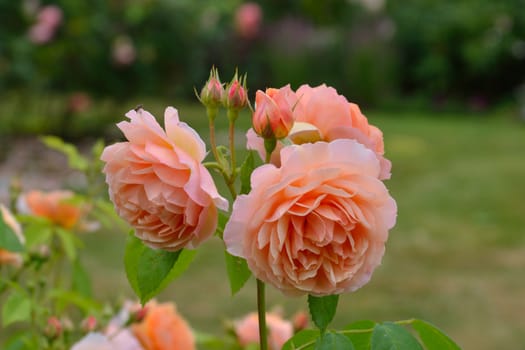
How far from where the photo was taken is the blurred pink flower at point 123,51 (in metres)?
5.90

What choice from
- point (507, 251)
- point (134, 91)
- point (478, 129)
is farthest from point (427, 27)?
point (507, 251)

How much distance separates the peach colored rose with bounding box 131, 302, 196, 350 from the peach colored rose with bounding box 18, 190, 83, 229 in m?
0.28

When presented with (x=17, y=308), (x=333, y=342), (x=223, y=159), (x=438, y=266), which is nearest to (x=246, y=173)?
(x=223, y=159)

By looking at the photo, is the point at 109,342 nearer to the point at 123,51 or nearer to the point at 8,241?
the point at 8,241

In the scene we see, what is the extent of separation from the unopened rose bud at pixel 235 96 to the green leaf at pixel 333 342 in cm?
17

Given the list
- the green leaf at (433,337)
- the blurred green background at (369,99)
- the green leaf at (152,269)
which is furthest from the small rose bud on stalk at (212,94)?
the blurred green background at (369,99)

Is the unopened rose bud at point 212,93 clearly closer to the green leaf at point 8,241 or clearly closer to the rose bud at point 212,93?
the rose bud at point 212,93

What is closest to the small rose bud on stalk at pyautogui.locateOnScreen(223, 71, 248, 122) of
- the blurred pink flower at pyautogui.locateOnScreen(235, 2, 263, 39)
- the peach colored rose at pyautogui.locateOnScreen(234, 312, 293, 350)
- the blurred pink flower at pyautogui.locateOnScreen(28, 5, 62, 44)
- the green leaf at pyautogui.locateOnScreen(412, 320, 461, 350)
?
the green leaf at pyautogui.locateOnScreen(412, 320, 461, 350)

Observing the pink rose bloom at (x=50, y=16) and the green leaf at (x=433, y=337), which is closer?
the green leaf at (x=433, y=337)

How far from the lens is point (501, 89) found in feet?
29.7

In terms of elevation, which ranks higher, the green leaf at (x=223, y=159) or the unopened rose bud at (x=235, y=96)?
the unopened rose bud at (x=235, y=96)

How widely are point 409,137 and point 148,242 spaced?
6547 mm

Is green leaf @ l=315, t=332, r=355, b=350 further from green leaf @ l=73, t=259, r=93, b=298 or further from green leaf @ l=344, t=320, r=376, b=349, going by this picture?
green leaf @ l=73, t=259, r=93, b=298

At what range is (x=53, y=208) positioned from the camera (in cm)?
117
